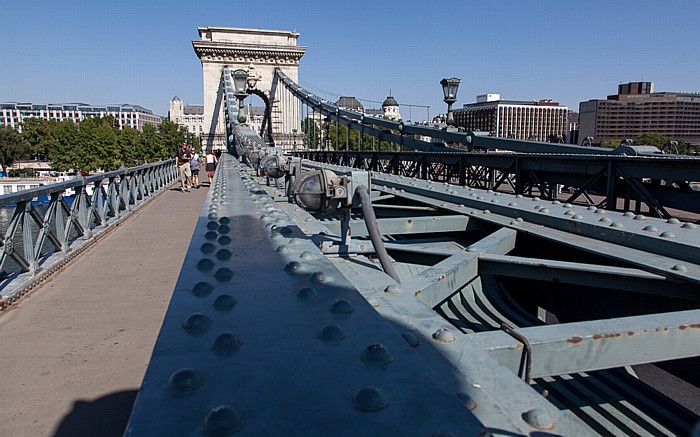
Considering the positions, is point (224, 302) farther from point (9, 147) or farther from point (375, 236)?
point (9, 147)

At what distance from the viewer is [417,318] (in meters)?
1.45

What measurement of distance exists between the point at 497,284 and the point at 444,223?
20.3 inches

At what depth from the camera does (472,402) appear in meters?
0.99

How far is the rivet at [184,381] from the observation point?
930mm

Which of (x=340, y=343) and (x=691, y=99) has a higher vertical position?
(x=691, y=99)

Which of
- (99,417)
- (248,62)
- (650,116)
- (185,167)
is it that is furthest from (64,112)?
(99,417)

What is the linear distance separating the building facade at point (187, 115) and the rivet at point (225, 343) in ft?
452

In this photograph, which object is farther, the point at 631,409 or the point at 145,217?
the point at 145,217

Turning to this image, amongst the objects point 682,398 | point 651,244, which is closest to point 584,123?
point 682,398

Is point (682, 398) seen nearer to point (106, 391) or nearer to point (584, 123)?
point (106, 391)

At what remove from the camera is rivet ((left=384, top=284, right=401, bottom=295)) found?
A: 1.66 m

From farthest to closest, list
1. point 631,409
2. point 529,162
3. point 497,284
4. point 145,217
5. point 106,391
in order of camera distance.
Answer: point 145,217
point 529,162
point 497,284
point 106,391
point 631,409

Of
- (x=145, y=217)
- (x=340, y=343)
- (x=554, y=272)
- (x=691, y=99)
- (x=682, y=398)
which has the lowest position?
(x=682, y=398)

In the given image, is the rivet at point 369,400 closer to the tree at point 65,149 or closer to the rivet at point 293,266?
the rivet at point 293,266
